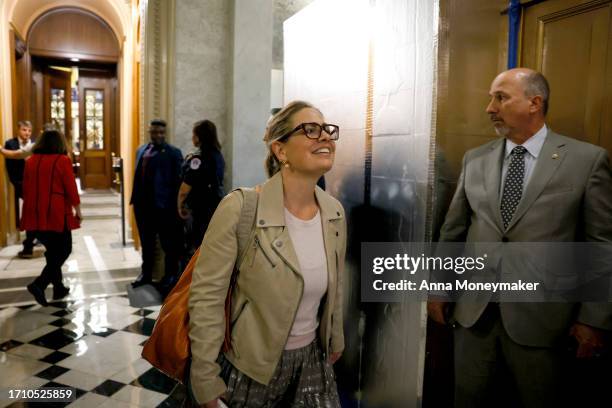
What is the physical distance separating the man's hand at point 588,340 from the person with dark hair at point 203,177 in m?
3.06

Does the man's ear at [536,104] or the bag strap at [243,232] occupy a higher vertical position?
the man's ear at [536,104]

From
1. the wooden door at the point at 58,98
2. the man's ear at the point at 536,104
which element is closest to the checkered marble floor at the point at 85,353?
the man's ear at the point at 536,104

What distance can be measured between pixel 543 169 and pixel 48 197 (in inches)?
160

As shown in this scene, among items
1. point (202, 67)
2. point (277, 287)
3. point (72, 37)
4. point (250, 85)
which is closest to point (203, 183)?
point (250, 85)

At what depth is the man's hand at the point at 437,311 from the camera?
6.18 feet

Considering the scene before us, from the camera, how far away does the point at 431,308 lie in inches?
74.7

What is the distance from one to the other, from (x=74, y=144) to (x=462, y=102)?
45.8 feet

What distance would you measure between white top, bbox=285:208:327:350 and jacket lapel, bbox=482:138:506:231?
648 mm

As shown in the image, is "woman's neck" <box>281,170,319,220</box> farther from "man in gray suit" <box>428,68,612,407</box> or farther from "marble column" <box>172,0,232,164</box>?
"marble column" <box>172,0,232,164</box>

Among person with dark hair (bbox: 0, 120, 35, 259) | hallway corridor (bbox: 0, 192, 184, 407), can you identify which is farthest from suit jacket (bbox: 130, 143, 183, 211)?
person with dark hair (bbox: 0, 120, 35, 259)

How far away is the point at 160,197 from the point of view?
454 centimetres

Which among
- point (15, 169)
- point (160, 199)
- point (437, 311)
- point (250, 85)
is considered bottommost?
point (437, 311)

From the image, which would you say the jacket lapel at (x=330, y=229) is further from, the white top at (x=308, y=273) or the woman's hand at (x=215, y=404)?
the woman's hand at (x=215, y=404)

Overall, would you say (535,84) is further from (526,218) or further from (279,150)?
(279,150)
